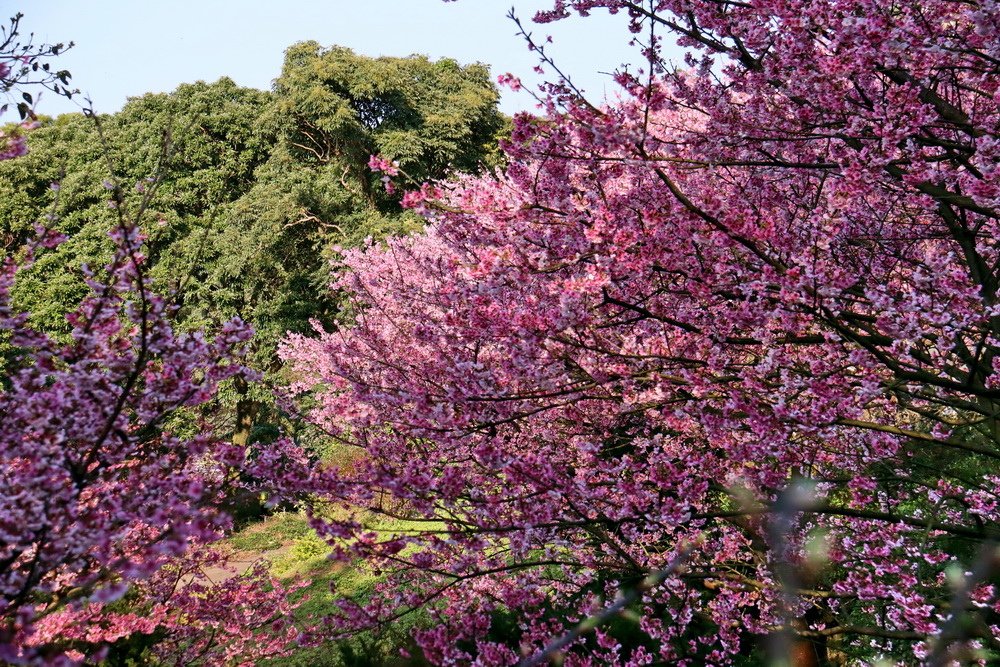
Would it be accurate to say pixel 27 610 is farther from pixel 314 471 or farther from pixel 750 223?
pixel 750 223

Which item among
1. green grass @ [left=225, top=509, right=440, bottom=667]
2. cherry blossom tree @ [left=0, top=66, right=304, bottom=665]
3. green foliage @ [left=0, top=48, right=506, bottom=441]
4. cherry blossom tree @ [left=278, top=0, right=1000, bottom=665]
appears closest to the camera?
cherry blossom tree @ [left=0, top=66, right=304, bottom=665]

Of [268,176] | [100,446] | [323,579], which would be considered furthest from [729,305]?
[268,176]

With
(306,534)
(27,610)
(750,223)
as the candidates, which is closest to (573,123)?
(750,223)

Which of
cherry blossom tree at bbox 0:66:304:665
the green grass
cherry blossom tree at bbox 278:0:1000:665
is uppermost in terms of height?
cherry blossom tree at bbox 278:0:1000:665

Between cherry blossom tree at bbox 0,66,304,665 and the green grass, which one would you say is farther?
the green grass

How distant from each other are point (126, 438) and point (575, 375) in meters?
2.65

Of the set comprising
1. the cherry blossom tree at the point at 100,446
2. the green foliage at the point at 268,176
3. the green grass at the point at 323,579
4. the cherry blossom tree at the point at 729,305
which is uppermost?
the green foliage at the point at 268,176

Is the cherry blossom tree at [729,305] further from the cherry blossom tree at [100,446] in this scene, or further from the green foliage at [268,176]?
the green foliage at [268,176]

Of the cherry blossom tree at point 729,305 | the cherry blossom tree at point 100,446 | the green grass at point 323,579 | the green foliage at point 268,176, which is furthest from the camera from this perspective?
the green foliage at point 268,176

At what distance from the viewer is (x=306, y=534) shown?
1995 centimetres

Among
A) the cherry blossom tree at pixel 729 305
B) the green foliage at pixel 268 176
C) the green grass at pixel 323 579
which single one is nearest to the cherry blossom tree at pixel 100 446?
the cherry blossom tree at pixel 729 305

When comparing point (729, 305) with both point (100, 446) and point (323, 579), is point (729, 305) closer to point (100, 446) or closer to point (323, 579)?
point (100, 446)

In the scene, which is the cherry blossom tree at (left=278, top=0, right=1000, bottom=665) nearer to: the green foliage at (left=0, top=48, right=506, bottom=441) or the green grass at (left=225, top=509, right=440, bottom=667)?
the green grass at (left=225, top=509, right=440, bottom=667)

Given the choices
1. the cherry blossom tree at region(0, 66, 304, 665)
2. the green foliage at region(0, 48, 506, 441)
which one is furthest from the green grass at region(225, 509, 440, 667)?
the green foliage at region(0, 48, 506, 441)
